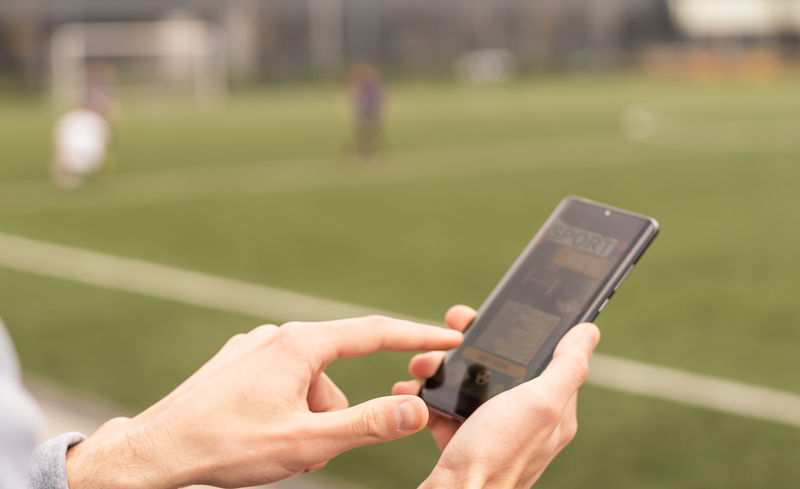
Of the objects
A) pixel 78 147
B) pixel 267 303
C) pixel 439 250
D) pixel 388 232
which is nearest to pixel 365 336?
pixel 267 303

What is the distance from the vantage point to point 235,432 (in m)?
1.26

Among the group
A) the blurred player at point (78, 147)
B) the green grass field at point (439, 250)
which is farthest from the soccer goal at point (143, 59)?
the blurred player at point (78, 147)

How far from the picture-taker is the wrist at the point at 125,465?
1242 millimetres

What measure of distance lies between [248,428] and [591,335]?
1.92 ft

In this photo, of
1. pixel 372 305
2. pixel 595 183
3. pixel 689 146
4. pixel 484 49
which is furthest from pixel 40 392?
pixel 484 49

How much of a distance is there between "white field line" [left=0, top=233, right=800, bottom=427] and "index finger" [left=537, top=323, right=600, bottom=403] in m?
3.10

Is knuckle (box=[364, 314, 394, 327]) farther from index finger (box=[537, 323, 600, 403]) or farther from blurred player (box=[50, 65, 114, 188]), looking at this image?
blurred player (box=[50, 65, 114, 188])

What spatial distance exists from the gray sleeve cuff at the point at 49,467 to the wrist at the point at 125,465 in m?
0.02

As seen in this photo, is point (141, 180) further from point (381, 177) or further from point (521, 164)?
point (521, 164)

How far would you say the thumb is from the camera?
3.97ft

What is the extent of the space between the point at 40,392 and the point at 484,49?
46.0m

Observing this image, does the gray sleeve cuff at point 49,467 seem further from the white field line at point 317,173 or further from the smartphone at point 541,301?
the white field line at point 317,173

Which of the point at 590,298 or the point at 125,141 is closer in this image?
the point at 590,298

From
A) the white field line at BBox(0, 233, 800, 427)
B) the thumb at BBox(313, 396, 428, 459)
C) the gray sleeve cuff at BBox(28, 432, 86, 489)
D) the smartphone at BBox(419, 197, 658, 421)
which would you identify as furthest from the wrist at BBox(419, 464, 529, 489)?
the white field line at BBox(0, 233, 800, 427)
